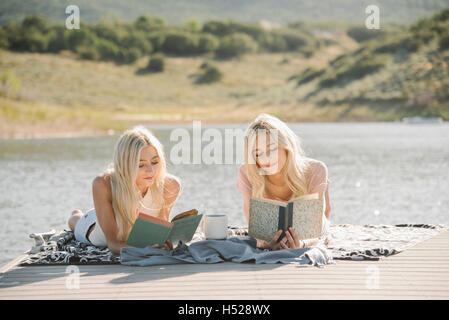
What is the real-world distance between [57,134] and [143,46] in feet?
72.4

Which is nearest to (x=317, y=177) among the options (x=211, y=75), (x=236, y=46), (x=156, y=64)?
(x=211, y=75)

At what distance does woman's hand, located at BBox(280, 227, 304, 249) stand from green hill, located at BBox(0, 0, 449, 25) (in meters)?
57.4

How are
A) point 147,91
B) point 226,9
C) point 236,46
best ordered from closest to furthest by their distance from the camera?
point 147,91 → point 236,46 → point 226,9

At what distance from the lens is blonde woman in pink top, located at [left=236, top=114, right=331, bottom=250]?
3.00 m

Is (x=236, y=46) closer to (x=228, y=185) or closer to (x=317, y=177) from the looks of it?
(x=228, y=185)

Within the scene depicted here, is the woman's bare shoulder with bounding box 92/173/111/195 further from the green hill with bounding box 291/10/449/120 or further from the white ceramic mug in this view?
the green hill with bounding box 291/10/449/120

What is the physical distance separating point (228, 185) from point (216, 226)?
6738mm

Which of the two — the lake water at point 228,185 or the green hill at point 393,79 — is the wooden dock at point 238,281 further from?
the green hill at point 393,79

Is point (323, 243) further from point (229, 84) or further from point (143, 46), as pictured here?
point (143, 46)

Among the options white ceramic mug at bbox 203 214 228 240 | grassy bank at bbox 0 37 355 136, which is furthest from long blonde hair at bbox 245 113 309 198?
grassy bank at bbox 0 37 355 136

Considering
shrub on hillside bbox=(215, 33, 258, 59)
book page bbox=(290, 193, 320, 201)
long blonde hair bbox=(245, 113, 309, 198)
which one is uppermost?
shrub on hillside bbox=(215, 33, 258, 59)

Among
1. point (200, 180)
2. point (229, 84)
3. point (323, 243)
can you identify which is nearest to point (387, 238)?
point (323, 243)

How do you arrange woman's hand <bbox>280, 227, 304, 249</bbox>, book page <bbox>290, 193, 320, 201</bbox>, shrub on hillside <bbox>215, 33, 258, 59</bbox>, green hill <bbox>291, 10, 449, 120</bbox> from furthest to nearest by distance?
shrub on hillside <bbox>215, 33, 258, 59</bbox> → green hill <bbox>291, 10, 449, 120</bbox> → woman's hand <bbox>280, 227, 304, 249</bbox> → book page <bbox>290, 193, 320, 201</bbox>

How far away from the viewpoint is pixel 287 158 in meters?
3.13
